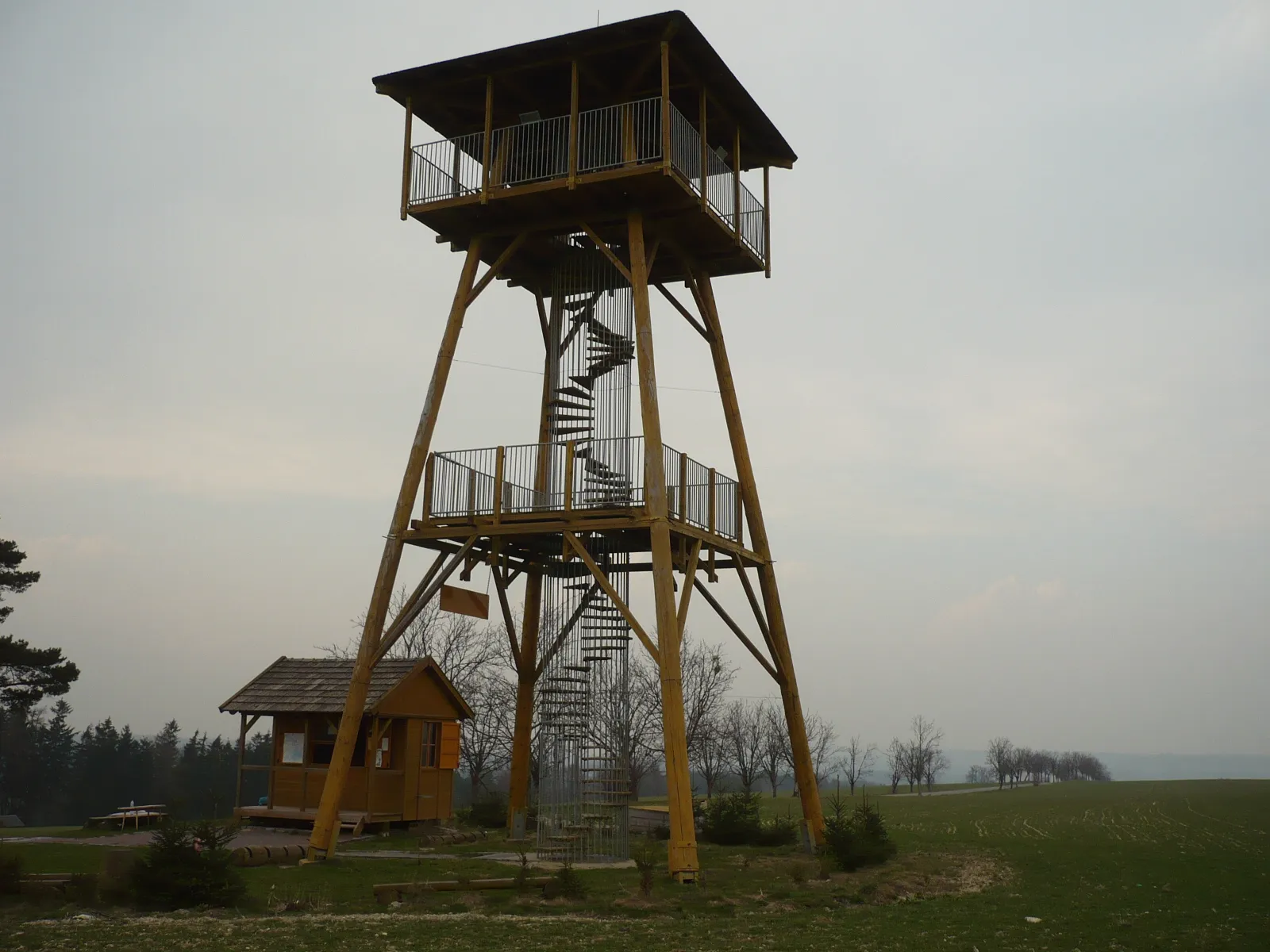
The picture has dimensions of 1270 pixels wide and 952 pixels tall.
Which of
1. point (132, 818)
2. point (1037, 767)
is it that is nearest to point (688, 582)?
point (132, 818)

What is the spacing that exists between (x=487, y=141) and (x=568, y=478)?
618 cm

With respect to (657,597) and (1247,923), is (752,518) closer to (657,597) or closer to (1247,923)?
(657,597)

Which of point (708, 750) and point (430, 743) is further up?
point (708, 750)

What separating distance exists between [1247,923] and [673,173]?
1352cm

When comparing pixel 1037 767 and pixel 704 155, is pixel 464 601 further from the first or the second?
pixel 1037 767

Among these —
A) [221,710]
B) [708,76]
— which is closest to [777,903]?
[708,76]

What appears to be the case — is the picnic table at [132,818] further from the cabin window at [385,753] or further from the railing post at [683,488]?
the railing post at [683,488]

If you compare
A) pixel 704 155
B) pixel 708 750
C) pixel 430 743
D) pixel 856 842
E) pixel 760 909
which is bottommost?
pixel 760 909

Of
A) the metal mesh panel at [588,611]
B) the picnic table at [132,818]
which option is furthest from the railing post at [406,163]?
the picnic table at [132,818]

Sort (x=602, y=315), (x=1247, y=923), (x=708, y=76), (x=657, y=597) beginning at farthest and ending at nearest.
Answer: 1. (x=602, y=315)
2. (x=708, y=76)
3. (x=657, y=597)
4. (x=1247, y=923)

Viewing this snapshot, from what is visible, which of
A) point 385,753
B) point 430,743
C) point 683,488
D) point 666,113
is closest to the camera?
point 666,113

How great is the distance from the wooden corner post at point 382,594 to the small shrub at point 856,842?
320 inches

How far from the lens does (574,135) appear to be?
62.7 ft

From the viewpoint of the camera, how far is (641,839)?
24750mm
